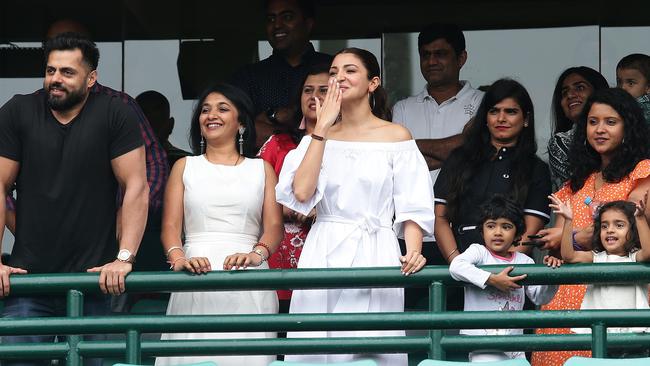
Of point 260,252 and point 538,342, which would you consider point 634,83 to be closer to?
point 538,342

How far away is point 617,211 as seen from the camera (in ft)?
22.8

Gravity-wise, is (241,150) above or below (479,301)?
above

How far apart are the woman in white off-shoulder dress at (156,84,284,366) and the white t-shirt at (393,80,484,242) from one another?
1.60 m

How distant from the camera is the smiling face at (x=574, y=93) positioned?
8359 mm

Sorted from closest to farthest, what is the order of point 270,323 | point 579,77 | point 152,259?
point 270,323, point 579,77, point 152,259

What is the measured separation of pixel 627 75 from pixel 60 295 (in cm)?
340

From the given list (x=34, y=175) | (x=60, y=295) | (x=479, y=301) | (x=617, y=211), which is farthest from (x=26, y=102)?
(x=617, y=211)

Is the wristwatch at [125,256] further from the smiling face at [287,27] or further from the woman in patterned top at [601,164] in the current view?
the smiling face at [287,27]

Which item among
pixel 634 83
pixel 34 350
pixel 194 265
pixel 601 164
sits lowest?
pixel 34 350

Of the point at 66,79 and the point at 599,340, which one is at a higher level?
the point at 66,79

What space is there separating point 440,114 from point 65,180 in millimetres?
2540

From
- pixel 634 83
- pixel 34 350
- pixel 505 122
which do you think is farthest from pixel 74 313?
pixel 634 83

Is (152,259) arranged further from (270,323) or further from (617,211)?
(617,211)

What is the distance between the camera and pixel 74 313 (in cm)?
693
